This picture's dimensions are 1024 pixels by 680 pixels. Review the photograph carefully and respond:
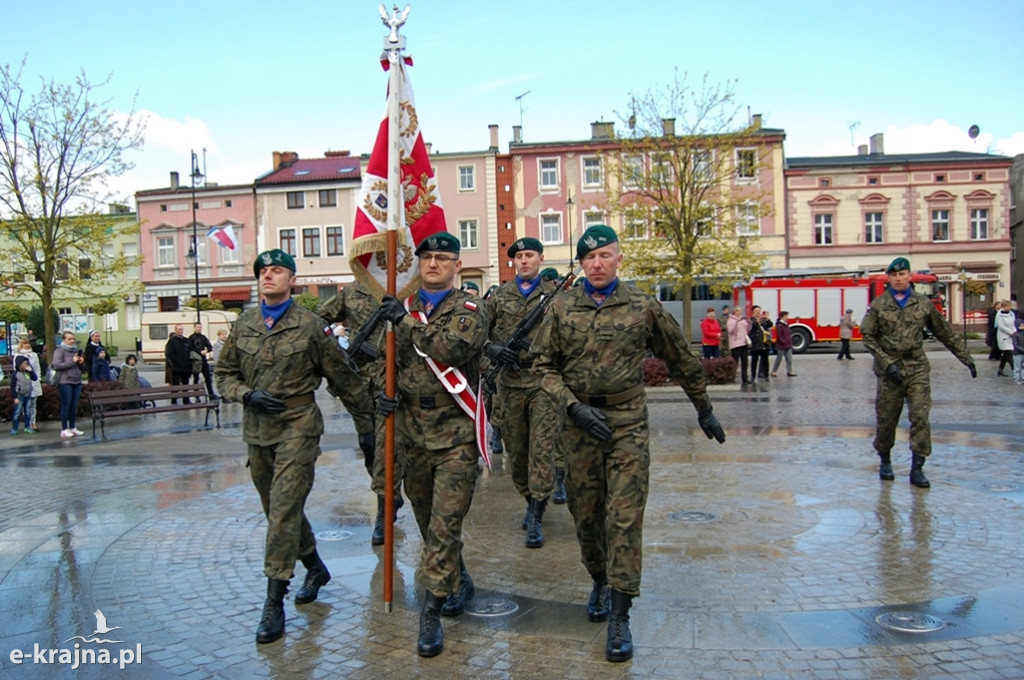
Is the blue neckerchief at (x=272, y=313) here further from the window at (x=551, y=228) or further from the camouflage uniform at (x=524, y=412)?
the window at (x=551, y=228)

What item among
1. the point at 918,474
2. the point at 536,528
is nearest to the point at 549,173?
the point at 918,474

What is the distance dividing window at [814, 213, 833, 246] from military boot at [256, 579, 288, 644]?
→ 47520 millimetres

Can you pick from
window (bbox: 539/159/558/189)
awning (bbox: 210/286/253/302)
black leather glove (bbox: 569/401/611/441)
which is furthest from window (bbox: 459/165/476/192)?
black leather glove (bbox: 569/401/611/441)

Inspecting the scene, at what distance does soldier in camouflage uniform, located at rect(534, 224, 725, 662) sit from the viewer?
4.43m

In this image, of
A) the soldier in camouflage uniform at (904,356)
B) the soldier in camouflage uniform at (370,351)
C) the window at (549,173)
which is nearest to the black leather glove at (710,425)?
the soldier in camouflage uniform at (370,351)

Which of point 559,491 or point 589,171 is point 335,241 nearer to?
point 589,171

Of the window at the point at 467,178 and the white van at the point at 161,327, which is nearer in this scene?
the white van at the point at 161,327

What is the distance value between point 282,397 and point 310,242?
47.3 meters

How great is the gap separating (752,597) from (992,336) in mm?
21314

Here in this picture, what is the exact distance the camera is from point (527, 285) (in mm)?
Result: 7281

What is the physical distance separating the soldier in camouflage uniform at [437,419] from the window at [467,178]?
45663 millimetres

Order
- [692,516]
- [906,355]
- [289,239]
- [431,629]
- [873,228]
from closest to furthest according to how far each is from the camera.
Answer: [431,629] → [692,516] → [906,355] → [873,228] → [289,239]

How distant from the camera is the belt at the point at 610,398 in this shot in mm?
4617

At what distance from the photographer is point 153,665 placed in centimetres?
437
